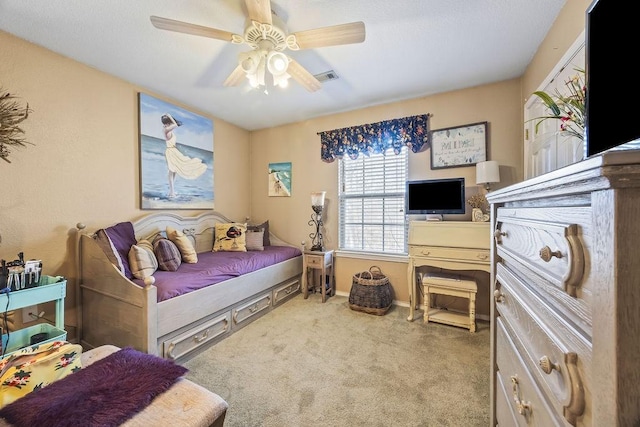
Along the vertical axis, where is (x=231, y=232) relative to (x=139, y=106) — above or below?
below

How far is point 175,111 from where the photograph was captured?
3135 millimetres

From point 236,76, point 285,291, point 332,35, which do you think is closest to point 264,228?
point 285,291

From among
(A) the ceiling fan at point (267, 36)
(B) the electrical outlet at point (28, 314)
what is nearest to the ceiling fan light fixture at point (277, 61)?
(A) the ceiling fan at point (267, 36)

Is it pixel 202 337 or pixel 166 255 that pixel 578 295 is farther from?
pixel 166 255

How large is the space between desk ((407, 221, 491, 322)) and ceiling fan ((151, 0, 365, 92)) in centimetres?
192

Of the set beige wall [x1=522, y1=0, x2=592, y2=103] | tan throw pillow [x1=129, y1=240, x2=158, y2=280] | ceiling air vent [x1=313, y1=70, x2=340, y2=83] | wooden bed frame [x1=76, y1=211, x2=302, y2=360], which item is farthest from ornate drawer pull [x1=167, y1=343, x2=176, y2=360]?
beige wall [x1=522, y1=0, x2=592, y2=103]

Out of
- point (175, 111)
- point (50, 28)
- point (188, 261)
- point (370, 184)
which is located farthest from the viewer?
point (370, 184)

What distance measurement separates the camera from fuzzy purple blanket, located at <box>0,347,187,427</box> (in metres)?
0.94

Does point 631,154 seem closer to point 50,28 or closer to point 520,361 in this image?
point 520,361

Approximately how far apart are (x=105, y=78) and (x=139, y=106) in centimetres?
34

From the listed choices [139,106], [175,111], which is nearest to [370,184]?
[175,111]

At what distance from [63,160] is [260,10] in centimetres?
217

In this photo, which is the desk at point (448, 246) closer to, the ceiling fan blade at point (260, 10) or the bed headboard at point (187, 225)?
the ceiling fan blade at point (260, 10)

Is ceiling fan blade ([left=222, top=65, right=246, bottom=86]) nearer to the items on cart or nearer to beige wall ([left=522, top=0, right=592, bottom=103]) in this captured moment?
the items on cart
